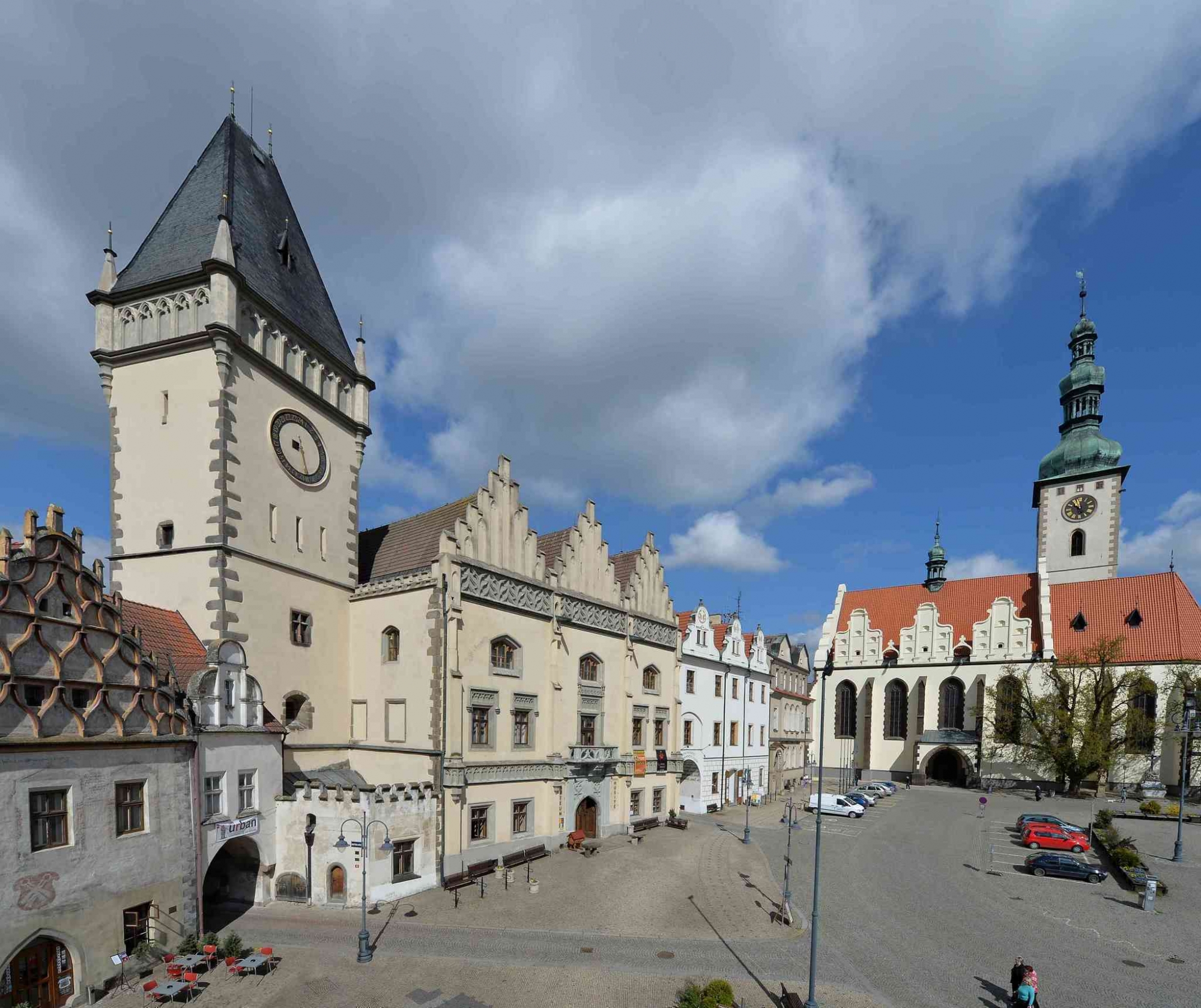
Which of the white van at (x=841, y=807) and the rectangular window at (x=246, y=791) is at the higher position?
the rectangular window at (x=246, y=791)

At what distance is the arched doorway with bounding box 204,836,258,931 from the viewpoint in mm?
21516

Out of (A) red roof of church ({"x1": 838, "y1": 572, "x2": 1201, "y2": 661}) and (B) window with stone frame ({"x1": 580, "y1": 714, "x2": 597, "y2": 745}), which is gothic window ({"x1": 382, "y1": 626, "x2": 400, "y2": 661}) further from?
(A) red roof of church ({"x1": 838, "y1": 572, "x2": 1201, "y2": 661})

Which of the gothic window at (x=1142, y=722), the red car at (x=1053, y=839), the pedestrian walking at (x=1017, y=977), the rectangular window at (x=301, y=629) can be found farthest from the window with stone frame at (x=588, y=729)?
the gothic window at (x=1142, y=722)

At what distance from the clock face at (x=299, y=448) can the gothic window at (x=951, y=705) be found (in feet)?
200

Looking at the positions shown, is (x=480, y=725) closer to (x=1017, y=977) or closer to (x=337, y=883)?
(x=337, y=883)

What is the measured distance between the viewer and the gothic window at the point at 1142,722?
2003 inches

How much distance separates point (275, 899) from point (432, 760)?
6772mm

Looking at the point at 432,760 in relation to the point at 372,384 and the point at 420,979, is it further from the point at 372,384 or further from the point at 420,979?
the point at 372,384

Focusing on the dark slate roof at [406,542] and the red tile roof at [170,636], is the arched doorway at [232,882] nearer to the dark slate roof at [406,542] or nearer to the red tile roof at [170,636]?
the red tile roof at [170,636]

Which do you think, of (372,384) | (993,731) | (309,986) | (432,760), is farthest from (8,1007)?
(993,731)

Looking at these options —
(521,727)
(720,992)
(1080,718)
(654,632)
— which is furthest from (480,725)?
(1080,718)

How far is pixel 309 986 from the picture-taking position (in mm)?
16453

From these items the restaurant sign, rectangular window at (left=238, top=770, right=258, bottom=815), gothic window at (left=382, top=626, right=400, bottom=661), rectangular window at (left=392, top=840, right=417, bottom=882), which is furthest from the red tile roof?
rectangular window at (left=392, top=840, right=417, bottom=882)

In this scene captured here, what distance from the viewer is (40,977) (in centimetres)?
1508
